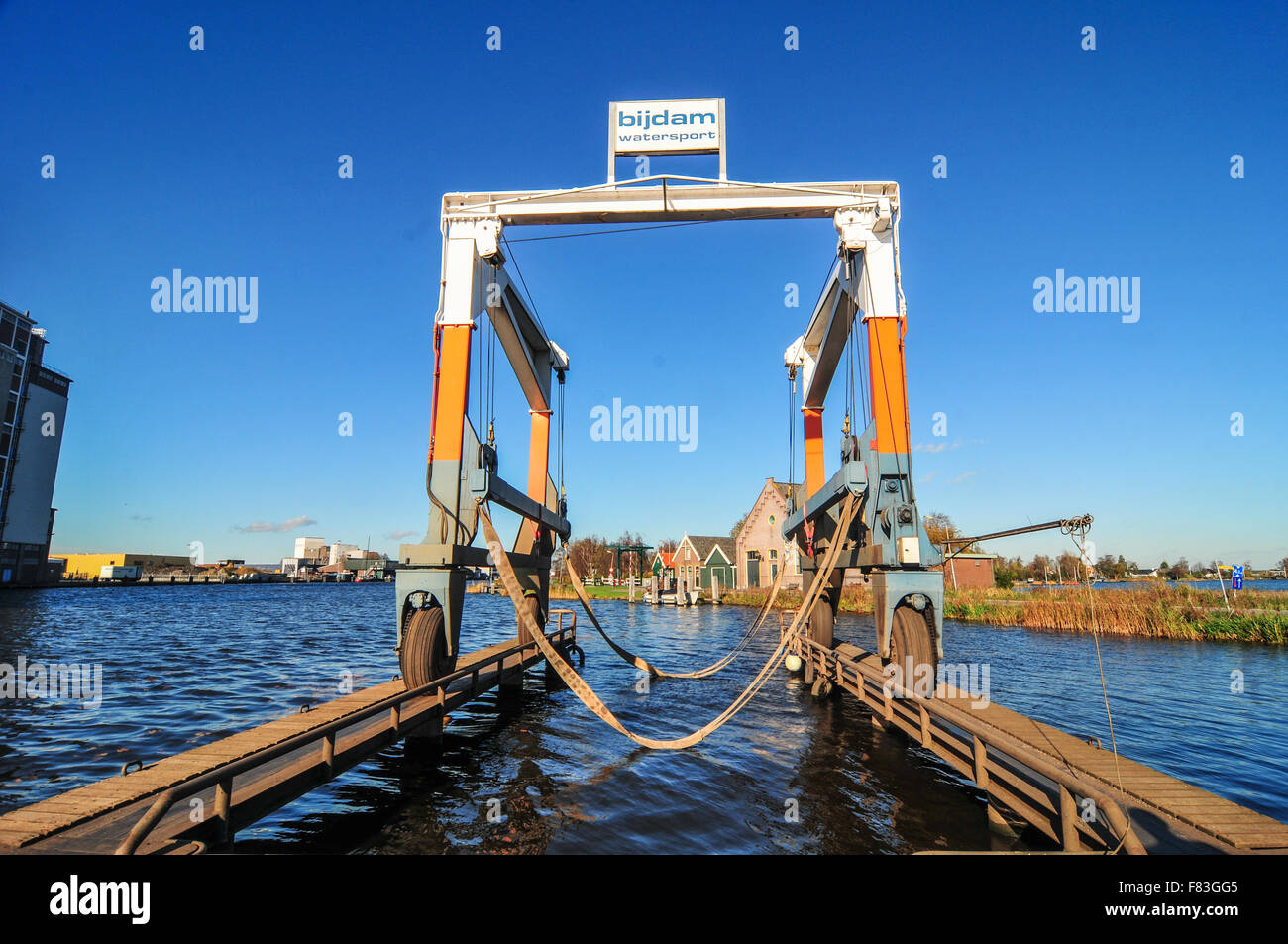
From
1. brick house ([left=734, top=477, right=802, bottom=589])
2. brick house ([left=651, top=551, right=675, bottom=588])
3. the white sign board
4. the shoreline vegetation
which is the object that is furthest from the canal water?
brick house ([left=651, top=551, right=675, bottom=588])

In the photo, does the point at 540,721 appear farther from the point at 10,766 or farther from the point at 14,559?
the point at 14,559

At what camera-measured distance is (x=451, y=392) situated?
9.67m

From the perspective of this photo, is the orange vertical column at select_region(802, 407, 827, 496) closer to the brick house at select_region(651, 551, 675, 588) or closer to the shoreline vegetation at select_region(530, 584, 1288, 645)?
the shoreline vegetation at select_region(530, 584, 1288, 645)

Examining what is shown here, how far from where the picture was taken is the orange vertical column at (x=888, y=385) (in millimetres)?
9516

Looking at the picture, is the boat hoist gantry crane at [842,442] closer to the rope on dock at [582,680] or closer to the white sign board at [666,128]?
the rope on dock at [582,680]

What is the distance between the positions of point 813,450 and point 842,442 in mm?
5000

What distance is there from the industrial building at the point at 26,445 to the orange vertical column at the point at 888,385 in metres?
59.6

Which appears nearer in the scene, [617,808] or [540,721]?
[617,808]

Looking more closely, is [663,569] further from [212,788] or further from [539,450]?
[212,788]

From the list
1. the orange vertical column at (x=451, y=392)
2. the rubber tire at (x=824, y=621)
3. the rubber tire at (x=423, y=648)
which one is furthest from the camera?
the rubber tire at (x=824, y=621)

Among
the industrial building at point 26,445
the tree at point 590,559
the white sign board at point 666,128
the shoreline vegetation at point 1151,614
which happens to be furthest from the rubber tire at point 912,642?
the tree at point 590,559

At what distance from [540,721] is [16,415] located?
56.3 meters
